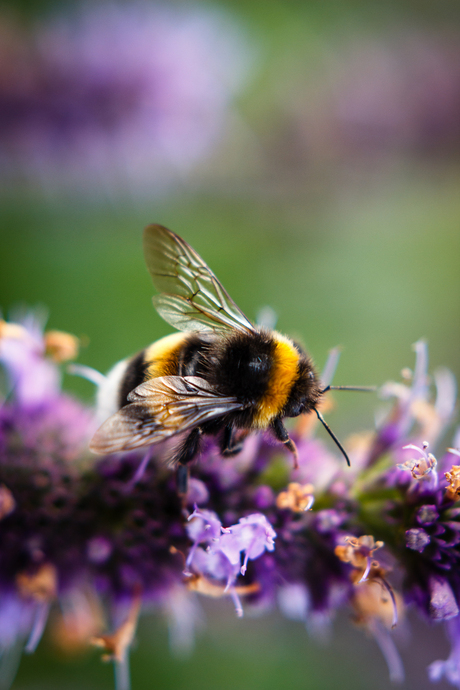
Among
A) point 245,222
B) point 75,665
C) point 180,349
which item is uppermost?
point 245,222

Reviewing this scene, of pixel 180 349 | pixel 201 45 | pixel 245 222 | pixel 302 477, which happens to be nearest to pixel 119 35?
pixel 201 45

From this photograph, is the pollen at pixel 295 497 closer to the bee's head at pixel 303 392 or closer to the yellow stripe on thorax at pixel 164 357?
the bee's head at pixel 303 392

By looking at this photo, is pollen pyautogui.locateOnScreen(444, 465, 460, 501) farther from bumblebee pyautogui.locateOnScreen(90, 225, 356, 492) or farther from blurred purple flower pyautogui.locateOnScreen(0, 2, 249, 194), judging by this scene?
blurred purple flower pyautogui.locateOnScreen(0, 2, 249, 194)

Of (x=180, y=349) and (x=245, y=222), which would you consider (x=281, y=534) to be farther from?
(x=245, y=222)

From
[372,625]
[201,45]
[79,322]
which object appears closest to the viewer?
[372,625]

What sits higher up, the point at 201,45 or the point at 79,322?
the point at 201,45

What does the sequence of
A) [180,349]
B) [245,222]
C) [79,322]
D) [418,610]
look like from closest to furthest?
[418,610] < [180,349] < [79,322] < [245,222]
